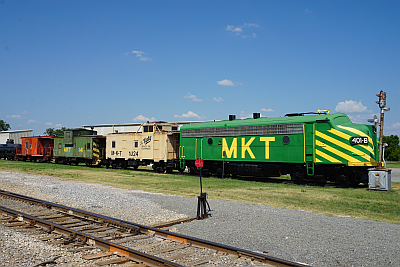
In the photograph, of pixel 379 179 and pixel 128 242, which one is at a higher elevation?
pixel 379 179

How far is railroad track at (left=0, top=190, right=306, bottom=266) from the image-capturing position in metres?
6.05

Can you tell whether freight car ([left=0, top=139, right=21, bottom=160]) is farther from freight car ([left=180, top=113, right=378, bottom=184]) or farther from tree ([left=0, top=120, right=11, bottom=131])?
tree ([left=0, top=120, right=11, bottom=131])

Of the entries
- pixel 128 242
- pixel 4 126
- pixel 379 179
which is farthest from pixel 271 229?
pixel 4 126

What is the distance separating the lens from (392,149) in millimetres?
80375

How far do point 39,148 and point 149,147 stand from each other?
20.1m

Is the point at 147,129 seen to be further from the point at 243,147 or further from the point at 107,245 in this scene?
Result: the point at 107,245

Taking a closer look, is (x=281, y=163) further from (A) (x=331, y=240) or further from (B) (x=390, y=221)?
(A) (x=331, y=240)

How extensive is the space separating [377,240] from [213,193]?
8146 mm

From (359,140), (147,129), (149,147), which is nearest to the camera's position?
(359,140)

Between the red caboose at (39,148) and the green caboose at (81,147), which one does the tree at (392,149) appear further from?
the red caboose at (39,148)

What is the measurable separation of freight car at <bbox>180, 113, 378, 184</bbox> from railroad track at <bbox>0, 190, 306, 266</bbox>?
12.6 m

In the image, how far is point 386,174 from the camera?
15.8 m

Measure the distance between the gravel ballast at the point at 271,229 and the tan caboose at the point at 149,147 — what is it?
1265 cm

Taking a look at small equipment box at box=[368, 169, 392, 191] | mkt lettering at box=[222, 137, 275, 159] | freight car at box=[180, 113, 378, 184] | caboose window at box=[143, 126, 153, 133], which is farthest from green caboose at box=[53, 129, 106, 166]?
small equipment box at box=[368, 169, 392, 191]
